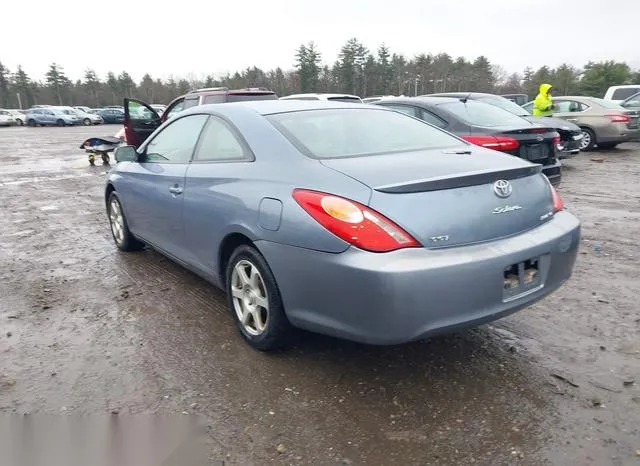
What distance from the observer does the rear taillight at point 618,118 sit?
13.7 metres

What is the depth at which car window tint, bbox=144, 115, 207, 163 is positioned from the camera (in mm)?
4035

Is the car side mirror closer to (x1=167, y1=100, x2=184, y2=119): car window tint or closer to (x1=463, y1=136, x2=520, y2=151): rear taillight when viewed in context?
(x1=463, y1=136, x2=520, y2=151): rear taillight

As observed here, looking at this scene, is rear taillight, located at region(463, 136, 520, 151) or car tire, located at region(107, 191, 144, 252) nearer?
car tire, located at region(107, 191, 144, 252)

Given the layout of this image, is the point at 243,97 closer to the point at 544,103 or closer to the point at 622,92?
the point at 544,103

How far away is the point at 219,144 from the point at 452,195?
1.77 metres

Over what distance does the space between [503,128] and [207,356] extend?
543 cm

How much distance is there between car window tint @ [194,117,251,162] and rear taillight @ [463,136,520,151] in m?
4.14

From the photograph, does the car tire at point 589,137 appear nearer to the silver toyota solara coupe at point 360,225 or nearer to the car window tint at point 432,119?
the car window tint at point 432,119

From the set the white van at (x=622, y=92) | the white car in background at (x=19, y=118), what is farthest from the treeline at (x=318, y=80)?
the white van at (x=622, y=92)

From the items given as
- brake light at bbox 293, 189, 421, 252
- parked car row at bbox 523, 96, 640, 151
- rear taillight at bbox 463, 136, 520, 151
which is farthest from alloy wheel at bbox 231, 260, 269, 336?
parked car row at bbox 523, 96, 640, 151

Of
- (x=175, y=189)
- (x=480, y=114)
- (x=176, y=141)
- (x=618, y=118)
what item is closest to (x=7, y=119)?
(x=618, y=118)

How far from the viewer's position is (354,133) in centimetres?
347

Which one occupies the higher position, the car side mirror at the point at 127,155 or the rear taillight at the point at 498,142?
the car side mirror at the point at 127,155

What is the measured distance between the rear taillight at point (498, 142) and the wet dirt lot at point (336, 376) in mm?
2352
